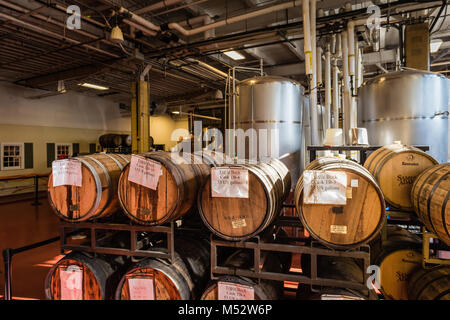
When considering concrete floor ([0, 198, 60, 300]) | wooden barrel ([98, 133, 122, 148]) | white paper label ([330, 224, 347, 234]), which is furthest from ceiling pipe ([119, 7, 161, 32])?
wooden barrel ([98, 133, 122, 148])

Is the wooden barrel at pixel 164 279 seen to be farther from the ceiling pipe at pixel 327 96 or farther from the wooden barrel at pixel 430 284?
the ceiling pipe at pixel 327 96

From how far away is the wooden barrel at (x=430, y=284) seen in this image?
222 cm

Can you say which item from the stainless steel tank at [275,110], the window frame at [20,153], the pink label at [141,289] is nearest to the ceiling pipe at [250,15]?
the stainless steel tank at [275,110]

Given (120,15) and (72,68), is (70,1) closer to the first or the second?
(120,15)

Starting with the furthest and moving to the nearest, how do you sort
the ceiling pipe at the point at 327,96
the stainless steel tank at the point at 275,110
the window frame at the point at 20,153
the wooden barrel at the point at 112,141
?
the wooden barrel at the point at 112,141, the window frame at the point at 20,153, the ceiling pipe at the point at 327,96, the stainless steel tank at the point at 275,110

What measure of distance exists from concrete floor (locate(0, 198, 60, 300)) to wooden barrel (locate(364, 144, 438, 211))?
4615 mm

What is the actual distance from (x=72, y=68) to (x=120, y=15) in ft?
17.5

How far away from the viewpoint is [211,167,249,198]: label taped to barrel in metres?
2.41

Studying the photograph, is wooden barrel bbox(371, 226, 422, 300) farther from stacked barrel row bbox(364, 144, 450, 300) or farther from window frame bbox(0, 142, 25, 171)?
window frame bbox(0, 142, 25, 171)

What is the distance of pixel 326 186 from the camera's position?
2.19 metres

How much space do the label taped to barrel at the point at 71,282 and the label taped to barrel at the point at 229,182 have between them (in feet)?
5.41

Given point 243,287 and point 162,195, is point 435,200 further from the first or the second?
point 162,195
